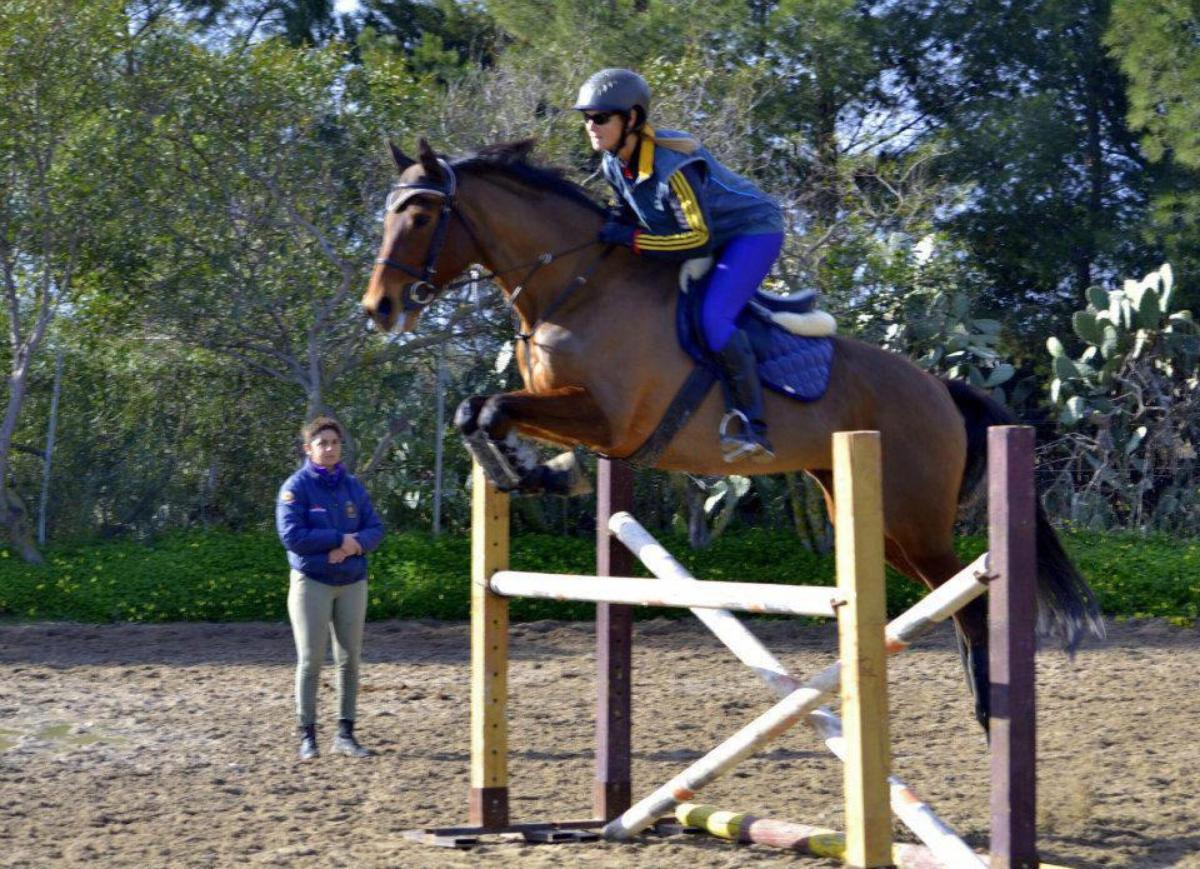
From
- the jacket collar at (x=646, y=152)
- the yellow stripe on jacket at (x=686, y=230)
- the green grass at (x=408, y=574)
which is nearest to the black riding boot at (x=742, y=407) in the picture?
the yellow stripe on jacket at (x=686, y=230)

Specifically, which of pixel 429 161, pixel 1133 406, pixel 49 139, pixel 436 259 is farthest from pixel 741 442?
pixel 1133 406

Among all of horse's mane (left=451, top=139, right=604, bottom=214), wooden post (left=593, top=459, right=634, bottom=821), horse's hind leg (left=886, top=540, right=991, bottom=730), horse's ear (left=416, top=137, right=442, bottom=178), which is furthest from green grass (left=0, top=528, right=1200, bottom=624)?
horse's ear (left=416, top=137, right=442, bottom=178)

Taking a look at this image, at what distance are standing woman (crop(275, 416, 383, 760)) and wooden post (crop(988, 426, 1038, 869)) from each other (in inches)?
135

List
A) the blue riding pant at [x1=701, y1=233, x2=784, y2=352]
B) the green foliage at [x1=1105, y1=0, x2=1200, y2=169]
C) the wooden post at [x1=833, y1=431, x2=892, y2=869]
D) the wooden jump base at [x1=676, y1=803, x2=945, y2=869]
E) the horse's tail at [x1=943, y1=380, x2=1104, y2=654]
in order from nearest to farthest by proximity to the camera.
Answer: the wooden post at [x1=833, y1=431, x2=892, y2=869] < the wooden jump base at [x1=676, y1=803, x2=945, y2=869] < the blue riding pant at [x1=701, y1=233, x2=784, y2=352] < the horse's tail at [x1=943, y1=380, x2=1104, y2=654] < the green foliage at [x1=1105, y1=0, x2=1200, y2=169]

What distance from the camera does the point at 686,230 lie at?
191 inches

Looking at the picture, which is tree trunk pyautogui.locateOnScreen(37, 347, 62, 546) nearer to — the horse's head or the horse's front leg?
the horse's head

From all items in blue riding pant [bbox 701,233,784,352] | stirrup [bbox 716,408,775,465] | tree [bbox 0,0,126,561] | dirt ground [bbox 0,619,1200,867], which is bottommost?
dirt ground [bbox 0,619,1200,867]

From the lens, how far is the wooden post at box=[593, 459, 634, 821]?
5.23 meters

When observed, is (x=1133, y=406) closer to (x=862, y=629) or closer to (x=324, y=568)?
(x=324, y=568)

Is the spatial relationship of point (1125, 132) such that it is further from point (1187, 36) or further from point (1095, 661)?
point (1095, 661)

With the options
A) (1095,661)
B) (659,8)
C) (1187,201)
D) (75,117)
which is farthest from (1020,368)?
(75,117)

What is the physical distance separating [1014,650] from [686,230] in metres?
1.81

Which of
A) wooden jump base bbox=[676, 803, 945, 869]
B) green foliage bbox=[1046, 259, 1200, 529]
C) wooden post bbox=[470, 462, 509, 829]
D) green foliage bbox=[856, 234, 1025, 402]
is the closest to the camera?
wooden jump base bbox=[676, 803, 945, 869]

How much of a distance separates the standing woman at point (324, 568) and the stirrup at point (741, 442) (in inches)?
87.4
